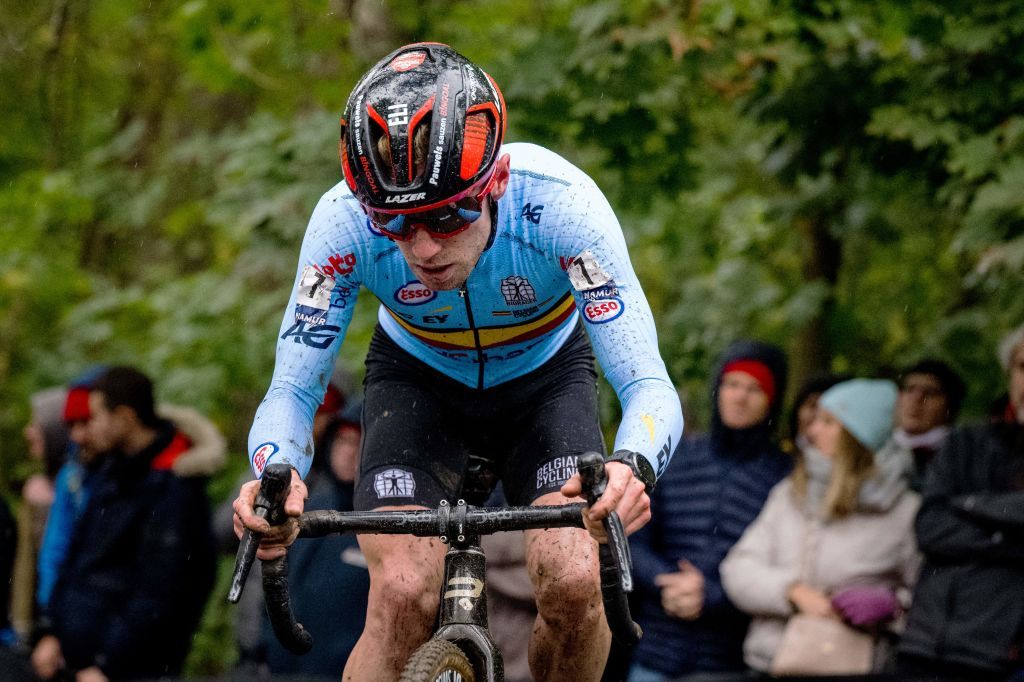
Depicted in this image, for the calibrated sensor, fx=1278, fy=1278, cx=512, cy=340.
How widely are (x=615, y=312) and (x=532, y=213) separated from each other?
17.3 inches

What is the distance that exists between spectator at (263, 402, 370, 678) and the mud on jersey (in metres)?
2.25

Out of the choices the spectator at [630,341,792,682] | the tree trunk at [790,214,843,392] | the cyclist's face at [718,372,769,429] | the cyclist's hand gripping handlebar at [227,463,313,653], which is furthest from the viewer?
the tree trunk at [790,214,843,392]

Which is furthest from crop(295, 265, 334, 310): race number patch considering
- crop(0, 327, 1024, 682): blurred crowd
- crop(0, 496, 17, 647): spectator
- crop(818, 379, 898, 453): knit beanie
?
crop(0, 496, 17, 647): spectator

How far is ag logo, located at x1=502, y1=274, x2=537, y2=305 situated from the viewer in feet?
13.3

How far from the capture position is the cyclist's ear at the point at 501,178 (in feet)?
12.6

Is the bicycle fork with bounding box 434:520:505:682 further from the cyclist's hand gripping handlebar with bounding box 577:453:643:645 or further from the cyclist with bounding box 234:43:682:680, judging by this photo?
the cyclist's hand gripping handlebar with bounding box 577:453:643:645

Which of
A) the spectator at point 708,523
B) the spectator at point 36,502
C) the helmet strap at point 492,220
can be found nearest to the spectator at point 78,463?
the spectator at point 36,502

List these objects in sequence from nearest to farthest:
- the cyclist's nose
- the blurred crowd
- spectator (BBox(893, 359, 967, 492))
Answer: the cyclist's nose, the blurred crowd, spectator (BBox(893, 359, 967, 492))

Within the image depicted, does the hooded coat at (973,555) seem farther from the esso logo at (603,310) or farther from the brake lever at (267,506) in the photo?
the brake lever at (267,506)

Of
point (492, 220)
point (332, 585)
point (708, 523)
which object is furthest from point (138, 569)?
point (492, 220)

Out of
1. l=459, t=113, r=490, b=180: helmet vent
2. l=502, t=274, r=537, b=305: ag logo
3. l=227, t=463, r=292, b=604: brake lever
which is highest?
l=459, t=113, r=490, b=180: helmet vent

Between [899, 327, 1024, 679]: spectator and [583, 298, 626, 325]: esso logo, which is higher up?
[583, 298, 626, 325]: esso logo

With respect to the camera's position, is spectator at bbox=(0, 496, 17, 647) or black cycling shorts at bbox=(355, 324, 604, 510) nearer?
black cycling shorts at bbox=(355, 324, 604, 510)

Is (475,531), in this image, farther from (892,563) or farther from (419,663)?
(892,563)
